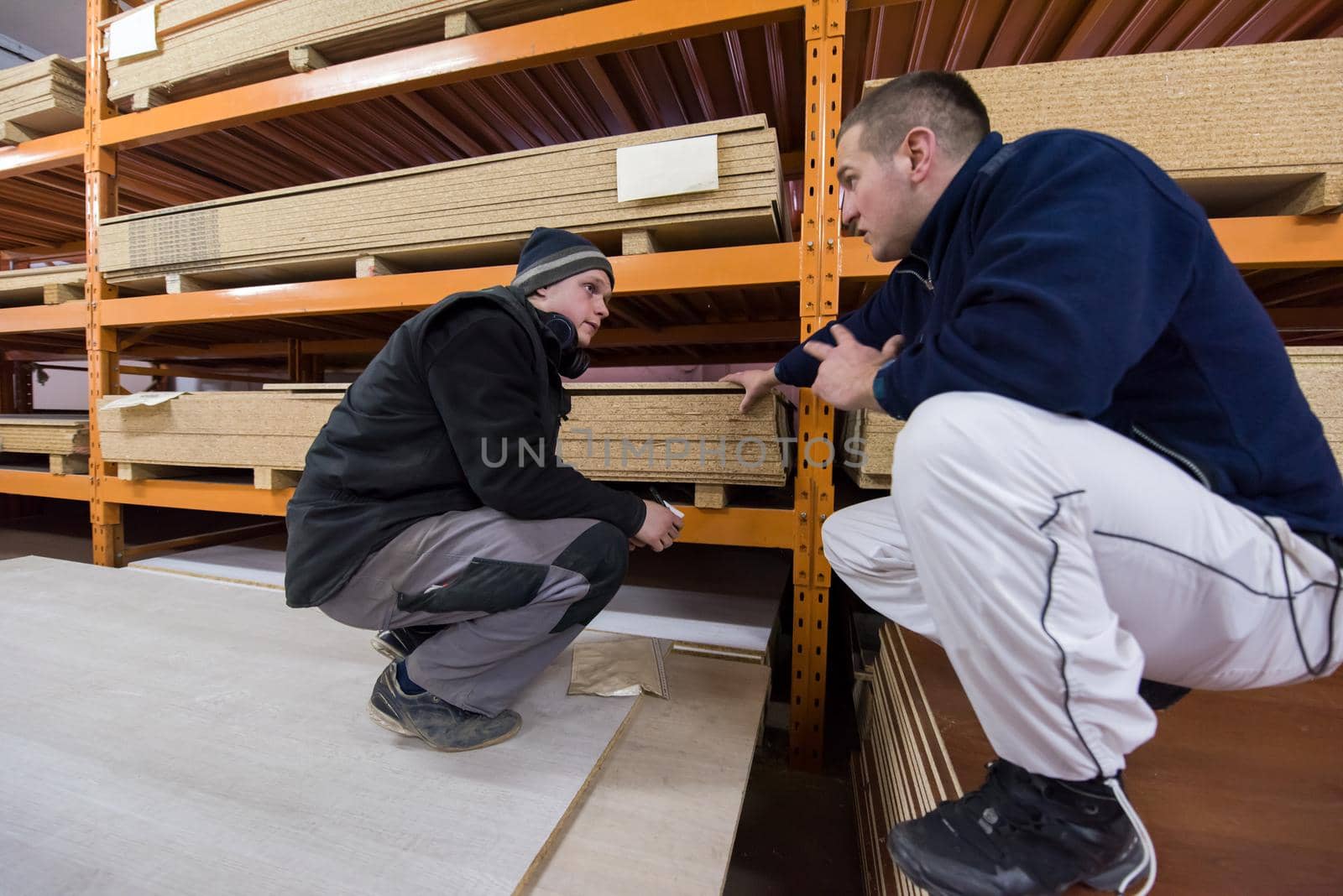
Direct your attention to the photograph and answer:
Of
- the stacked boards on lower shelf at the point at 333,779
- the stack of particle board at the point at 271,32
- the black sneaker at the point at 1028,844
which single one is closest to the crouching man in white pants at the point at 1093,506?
the black sneaker at the point at 1028,844

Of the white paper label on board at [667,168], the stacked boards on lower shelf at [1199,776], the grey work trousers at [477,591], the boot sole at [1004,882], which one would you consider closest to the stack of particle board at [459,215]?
the white paper label on board at [667,168]

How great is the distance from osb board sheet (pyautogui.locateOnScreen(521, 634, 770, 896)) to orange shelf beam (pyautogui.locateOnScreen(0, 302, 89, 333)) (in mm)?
3208

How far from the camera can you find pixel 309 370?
3.95 m

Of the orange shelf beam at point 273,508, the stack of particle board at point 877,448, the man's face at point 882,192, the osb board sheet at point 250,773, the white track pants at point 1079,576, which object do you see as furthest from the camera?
the orange shelf beam at point 273,508

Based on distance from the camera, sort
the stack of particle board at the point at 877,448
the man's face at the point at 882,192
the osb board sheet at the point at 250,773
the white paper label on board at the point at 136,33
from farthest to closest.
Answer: the white paper label on board at the point at 136,33 < the stack of particle board at the point at 877,448 < the man's face at the point at 882,192 < the osb board sheet at the point at 250,773

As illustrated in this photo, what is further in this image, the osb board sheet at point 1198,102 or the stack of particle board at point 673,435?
the stack of particle board at point 673,435

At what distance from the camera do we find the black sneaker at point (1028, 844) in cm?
76

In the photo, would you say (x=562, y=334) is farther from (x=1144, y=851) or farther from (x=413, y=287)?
(x=1144, y=851)

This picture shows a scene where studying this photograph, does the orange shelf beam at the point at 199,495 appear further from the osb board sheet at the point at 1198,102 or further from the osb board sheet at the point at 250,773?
the osb board sheet at the point at 1198,102

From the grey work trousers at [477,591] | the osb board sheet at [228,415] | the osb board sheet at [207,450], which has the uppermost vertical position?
the osb board sheet at [228,415]

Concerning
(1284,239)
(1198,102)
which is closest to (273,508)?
(1198,102)

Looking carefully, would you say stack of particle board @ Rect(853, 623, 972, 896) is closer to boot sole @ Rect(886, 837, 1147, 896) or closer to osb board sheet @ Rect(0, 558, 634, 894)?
boot sole @ Rect(886, 837, 1147, 896)

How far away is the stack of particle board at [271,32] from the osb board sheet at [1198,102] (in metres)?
1.46

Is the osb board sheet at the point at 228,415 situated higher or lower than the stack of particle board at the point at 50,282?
lower
